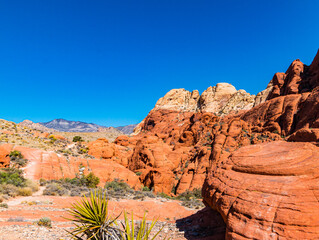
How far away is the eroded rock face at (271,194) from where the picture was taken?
18.1 ft

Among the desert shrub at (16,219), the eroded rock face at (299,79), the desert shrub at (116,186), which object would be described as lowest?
the desert shrub at (16,219)

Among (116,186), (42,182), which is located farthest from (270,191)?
(42,182)

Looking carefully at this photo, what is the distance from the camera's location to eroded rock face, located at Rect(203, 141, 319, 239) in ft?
18.1

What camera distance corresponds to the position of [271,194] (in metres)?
6.36

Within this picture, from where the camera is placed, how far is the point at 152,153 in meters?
28.1

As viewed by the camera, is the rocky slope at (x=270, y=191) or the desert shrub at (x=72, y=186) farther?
the desert shrub at (x=72, y=186)

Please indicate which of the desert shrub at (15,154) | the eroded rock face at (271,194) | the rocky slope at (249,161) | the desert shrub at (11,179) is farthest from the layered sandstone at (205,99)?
the desert shrub at (11,179)

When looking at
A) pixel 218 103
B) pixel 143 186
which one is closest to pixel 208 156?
pixel 143 186

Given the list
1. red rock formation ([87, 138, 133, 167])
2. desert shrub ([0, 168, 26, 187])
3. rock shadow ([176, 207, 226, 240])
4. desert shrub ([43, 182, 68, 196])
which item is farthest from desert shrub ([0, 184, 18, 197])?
red rock formation ([87, 138, 133, 167])

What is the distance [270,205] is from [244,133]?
26332 millimetres

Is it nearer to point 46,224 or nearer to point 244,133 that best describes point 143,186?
point 46,224

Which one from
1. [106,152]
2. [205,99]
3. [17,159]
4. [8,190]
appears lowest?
[8,190]

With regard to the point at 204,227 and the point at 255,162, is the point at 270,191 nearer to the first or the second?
the point at 255,162

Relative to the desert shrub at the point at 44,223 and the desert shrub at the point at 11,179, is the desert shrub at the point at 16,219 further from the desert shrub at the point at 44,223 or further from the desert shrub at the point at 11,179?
the desert shrub at the point at 11,179
